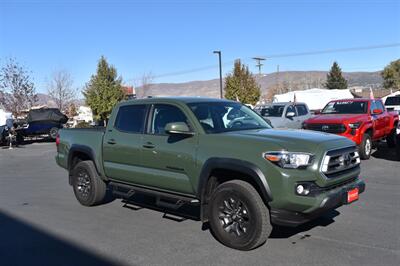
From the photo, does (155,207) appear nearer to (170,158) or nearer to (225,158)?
(170,158)

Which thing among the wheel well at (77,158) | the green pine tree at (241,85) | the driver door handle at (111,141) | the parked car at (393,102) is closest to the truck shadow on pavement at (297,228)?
the driver door handle at (111,141)

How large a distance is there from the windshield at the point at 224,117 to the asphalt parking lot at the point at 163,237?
1487 millimetres

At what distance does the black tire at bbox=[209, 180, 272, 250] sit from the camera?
488 cm

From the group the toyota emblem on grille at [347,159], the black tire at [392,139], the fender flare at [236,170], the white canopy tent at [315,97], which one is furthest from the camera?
the white canopy tent at [315,97]

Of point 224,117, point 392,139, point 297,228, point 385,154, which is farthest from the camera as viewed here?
point 392,139

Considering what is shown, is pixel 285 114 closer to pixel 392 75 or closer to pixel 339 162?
pixel 339 162

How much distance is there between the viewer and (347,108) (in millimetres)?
13422

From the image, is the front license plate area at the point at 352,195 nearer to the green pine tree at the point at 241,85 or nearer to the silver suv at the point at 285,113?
the silver suv at the point at 285,113

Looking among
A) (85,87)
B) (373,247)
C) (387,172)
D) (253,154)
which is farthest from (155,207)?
(85,87)

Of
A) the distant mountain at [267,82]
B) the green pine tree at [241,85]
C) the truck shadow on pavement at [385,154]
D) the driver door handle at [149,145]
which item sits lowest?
the truck shadow on pavement at [385,154]

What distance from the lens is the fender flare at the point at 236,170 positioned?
4.79 meters

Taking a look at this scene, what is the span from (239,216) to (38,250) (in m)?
2.57

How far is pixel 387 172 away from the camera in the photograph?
1033 centimetres

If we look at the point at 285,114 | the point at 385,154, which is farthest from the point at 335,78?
the point at 385,154
